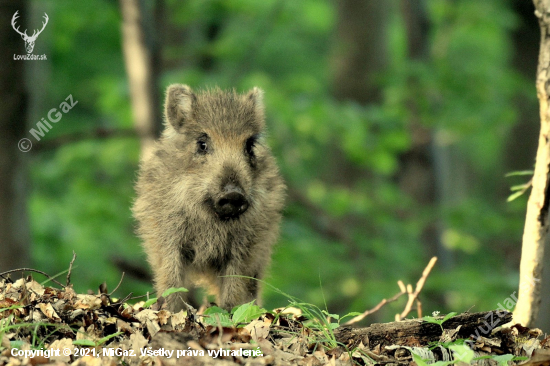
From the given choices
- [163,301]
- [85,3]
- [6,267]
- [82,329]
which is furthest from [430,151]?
[82,329]

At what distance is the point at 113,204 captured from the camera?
551 inches

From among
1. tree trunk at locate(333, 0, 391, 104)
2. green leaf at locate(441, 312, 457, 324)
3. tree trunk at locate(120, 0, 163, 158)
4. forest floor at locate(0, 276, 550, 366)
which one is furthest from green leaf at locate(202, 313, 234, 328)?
tree trunk at locate(333, 0, 391, 104)

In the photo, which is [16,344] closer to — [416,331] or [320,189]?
[416,331]

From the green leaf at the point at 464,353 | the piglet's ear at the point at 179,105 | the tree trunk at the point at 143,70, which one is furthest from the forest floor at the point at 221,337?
the tree trunk at the point at 143,70

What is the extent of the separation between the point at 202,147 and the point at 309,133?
7.68 m

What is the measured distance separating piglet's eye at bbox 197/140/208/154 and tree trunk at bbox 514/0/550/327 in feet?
9.31

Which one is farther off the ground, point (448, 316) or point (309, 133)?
point (309, 133)

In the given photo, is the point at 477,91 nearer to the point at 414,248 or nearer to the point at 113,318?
the point at 414,248

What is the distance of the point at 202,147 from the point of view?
6430mm

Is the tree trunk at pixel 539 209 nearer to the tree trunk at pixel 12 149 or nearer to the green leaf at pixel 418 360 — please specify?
the green leaf at pixel 418 360

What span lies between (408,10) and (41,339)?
1351 cm

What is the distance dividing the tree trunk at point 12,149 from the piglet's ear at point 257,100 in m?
3.76

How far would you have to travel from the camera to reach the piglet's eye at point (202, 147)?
6390 mm

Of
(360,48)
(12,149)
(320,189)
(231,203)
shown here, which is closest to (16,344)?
(231,203)
